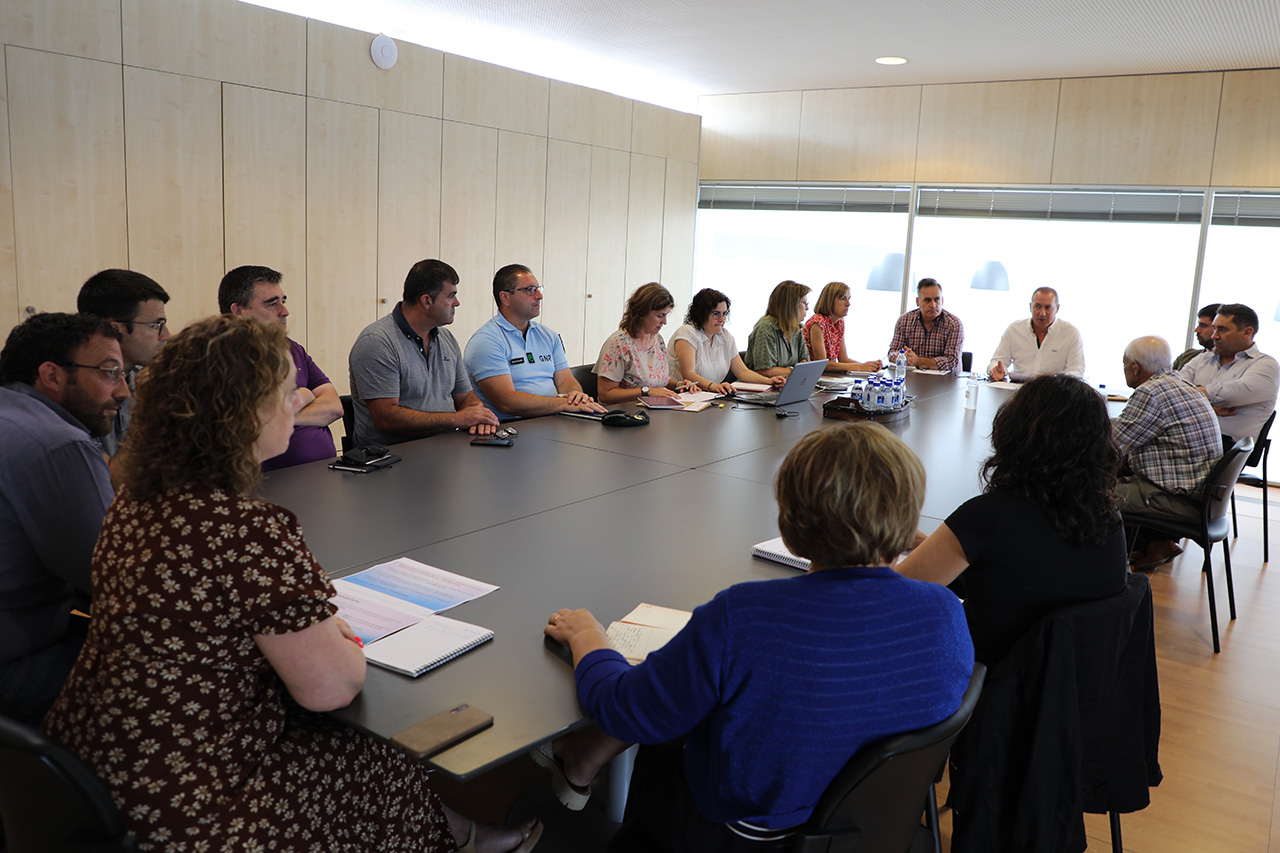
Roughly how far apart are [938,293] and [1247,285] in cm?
215

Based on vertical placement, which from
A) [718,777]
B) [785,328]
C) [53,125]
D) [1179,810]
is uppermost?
[53,125]

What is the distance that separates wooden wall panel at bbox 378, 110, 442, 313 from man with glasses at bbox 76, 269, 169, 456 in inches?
123

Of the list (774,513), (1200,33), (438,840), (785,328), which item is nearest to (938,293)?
(785,328)

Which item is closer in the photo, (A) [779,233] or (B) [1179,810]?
(B) [1179,810]

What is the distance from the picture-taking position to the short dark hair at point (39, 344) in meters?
1.93

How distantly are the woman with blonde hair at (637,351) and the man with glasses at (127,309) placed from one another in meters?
2.16

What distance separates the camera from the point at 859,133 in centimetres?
772

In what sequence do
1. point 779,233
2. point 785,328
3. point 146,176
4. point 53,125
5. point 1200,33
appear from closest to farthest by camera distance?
point 53,125
point 146,176
point 1200,33
point 785,328
point 779,233

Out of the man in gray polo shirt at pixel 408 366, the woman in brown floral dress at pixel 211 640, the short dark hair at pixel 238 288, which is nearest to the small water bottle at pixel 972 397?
the man in gray polo shirt at pixel 408 366

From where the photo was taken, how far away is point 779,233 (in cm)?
830

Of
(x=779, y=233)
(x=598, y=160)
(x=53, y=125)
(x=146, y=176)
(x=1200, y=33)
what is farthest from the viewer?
(x=779, y=233)

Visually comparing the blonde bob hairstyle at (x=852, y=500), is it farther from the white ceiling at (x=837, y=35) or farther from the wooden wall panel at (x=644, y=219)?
the wooden wall panel at (x=644, y=219)

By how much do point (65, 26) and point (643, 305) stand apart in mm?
3056

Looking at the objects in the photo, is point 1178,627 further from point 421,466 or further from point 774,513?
point 421,466
